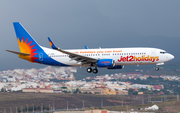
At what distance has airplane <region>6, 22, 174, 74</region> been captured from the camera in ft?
169

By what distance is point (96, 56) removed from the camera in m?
53.5

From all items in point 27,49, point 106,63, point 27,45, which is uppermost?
point 27,45

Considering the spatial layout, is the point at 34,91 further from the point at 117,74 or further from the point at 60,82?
the point at 117,74

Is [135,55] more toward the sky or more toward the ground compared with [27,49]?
more toward the ground

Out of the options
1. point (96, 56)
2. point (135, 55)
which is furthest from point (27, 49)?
point (135, 55)

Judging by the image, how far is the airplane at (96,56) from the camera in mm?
51625

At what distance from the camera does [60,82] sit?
154875mm

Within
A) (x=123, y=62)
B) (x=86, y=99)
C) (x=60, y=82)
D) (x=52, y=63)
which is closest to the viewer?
(x=123, y=62)

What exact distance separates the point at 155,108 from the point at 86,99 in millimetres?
28954

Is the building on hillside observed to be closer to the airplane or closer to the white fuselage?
the airplane

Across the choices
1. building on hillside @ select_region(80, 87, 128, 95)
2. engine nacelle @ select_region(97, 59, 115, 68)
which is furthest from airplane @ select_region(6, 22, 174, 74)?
building on hillside @ select_region(80, 87, 128, 95)

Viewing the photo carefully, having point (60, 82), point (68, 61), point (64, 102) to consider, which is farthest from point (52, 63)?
point (60, 82)

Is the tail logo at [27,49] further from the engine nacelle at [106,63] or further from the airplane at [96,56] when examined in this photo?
the engine nacelle at [106,63]

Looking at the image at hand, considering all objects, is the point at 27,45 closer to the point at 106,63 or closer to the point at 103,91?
the point at 106,63
